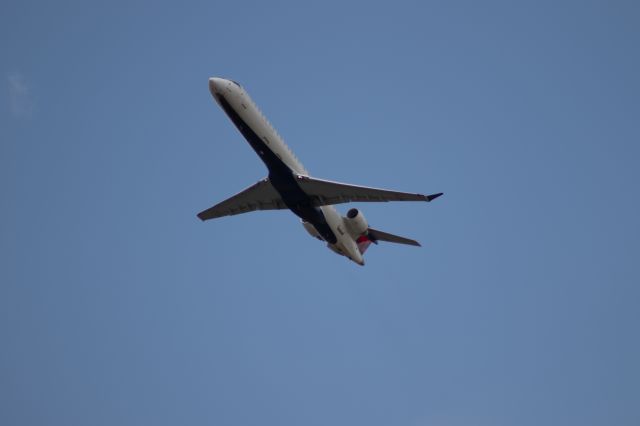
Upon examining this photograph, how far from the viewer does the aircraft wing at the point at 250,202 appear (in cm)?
3731

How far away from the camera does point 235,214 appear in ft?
132

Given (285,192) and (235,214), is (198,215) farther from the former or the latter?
(285,192)

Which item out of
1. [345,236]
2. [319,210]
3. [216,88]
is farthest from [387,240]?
[216,88]

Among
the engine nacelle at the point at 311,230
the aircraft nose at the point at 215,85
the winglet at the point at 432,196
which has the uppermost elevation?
the aircraft nose at the point at 215,85

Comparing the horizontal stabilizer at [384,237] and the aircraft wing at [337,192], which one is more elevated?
the aircraft wing at [337,192]

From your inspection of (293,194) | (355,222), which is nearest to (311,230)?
(355,222)

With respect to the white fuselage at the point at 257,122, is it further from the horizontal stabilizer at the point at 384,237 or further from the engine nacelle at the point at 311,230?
the horizontal stabilizer at the point at 384,237

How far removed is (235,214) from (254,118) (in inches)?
283

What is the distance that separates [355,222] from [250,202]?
209 inches

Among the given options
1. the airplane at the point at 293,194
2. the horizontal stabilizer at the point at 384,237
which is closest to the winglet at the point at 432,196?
the airplane at the point at 293,194

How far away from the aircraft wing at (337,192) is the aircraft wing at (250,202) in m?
2.14

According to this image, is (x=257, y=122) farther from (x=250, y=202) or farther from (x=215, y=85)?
(x=250, y=202)

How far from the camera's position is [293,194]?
3622cm

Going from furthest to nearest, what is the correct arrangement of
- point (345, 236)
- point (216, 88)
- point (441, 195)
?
point (345, 236)
point (216, 88)
point (441, 195)
